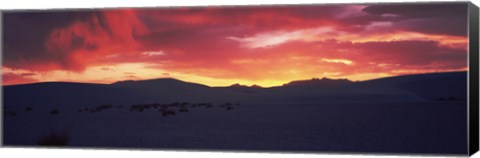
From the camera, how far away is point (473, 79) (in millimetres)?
11148

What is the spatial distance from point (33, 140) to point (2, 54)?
1.05 metres

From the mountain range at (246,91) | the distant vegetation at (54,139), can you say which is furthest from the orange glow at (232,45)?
the distant vegetation at (54,139)

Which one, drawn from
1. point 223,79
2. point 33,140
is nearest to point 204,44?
point 223,79

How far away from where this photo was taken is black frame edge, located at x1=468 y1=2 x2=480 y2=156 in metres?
11.0

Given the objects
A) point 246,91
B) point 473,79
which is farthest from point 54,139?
point 473,79

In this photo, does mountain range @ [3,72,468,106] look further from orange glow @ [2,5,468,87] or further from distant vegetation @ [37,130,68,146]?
distant vegetation @ [37,130,68,146]

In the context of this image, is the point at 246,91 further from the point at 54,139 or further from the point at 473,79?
the point at 473,79

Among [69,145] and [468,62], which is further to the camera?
[69,145]

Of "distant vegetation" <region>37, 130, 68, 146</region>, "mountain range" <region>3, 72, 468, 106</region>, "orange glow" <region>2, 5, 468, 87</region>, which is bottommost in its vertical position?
"distant vegetation" <region>37, 130, 68, 146</region>

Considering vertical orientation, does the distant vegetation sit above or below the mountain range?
below

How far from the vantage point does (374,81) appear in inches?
456

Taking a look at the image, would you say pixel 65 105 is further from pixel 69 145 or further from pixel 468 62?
pixel 468 62

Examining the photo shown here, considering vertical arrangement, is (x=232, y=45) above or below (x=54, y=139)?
above

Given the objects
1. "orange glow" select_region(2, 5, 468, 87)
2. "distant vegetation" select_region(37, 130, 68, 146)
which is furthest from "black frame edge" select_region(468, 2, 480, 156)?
"distant vegetation" select_region(37, 130, 68, 146)
